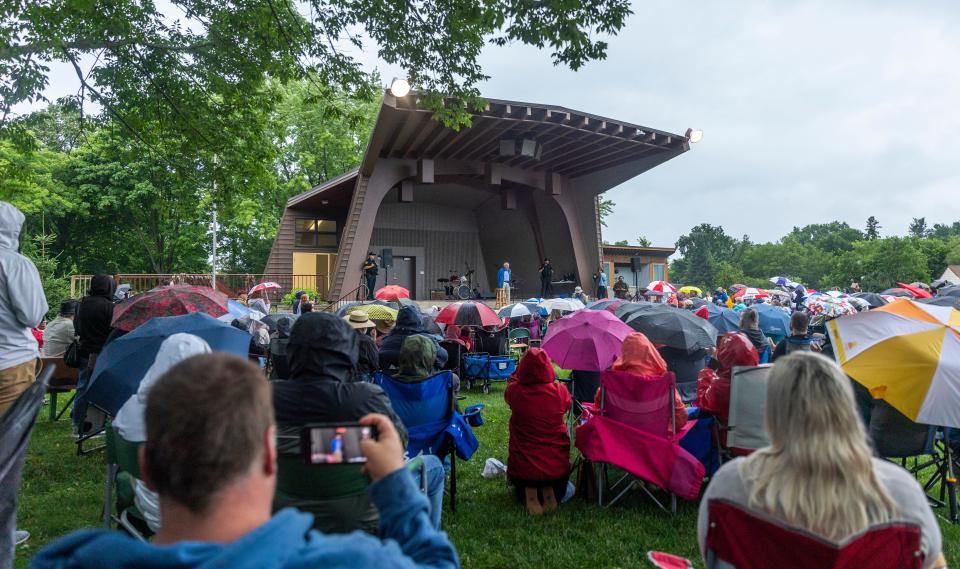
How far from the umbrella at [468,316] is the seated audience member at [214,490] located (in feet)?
29.9

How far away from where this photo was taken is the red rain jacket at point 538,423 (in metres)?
4.67

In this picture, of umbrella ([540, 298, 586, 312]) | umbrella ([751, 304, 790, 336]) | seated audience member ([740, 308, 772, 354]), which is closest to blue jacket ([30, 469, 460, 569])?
seated audience member ([740, 308, 772, 354])

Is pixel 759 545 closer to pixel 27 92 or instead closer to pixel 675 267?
pixel 27 92

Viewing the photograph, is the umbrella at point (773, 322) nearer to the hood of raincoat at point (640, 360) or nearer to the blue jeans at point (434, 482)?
the hood of raincoat at point (640, 360)

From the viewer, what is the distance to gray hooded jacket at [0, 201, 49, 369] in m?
3.82

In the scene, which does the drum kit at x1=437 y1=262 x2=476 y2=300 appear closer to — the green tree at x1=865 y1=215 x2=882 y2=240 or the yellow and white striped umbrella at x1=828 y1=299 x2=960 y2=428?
the yellow and white striped umbrella at x1=828 y1=299 x2=960 y2=428

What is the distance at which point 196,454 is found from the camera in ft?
3.37

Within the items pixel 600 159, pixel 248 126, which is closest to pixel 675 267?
pixel 600 159

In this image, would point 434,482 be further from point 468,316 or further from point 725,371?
point 468,316

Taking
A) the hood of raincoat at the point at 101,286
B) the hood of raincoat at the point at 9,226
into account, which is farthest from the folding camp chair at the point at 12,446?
the hood of raincoat at the point at 101,286

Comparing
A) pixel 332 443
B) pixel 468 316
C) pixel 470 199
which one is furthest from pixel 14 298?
pixel 470 199

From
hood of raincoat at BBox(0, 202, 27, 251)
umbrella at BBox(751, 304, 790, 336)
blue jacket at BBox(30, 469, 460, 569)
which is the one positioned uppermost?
hood of raincoat at BBox(0, 202, 27, 251)

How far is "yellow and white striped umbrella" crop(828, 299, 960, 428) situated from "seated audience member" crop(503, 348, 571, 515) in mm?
2079

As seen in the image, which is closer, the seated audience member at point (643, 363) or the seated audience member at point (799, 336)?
the seated audience member at point (643, 363)
